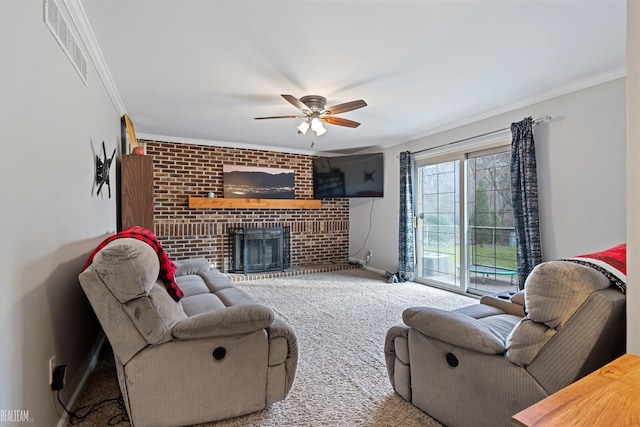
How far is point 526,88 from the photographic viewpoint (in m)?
2.93

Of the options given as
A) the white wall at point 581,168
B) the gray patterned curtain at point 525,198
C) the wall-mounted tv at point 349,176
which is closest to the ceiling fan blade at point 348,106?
the gray patterned curtain at point 525,198

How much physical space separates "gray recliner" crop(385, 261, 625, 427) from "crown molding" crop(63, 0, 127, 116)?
8.16 ft

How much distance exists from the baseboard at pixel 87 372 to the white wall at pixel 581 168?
3870mm

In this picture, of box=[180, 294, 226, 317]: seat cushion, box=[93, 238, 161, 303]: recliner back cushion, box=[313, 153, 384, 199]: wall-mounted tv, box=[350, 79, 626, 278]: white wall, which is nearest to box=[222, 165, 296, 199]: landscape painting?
box=[313, 153, 384, 199]: wall-mounted tv

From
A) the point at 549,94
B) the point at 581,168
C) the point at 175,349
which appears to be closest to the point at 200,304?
the point at 175,349

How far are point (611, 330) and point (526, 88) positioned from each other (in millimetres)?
2518

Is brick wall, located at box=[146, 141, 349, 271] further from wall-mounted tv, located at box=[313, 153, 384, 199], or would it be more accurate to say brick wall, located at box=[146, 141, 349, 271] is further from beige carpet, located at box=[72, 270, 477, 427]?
beige carpet, located at box=[72, 270, 477, 427]

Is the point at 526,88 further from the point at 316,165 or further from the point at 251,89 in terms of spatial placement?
the point at 316,165

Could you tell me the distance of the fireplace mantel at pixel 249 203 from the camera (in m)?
4.81

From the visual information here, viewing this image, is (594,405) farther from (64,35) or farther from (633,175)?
(64,35)

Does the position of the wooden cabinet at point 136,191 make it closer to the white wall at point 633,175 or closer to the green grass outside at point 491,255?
the white wall at point 633,175

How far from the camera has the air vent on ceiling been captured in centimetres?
148

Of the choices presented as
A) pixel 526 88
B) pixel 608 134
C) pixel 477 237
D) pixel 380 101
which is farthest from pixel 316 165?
pixel 608 134

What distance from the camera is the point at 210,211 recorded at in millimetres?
5023
